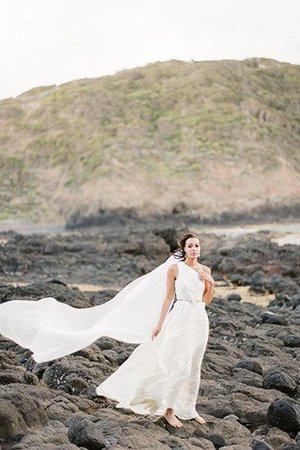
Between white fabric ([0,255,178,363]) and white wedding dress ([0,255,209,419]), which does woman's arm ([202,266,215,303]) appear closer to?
white wedding dress ([0,255,209,419])

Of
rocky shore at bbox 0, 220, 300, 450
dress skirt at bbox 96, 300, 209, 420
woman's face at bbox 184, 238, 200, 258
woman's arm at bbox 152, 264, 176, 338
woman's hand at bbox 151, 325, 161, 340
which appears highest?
woman's face at bbox 184, 238, 200, 258

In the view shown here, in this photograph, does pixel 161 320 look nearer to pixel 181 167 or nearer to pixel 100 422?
pixel 100 422

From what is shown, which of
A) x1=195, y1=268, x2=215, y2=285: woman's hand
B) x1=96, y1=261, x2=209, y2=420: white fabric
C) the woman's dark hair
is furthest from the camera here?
the woman's dark hair

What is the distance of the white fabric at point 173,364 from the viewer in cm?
698

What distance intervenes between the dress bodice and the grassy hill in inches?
2852

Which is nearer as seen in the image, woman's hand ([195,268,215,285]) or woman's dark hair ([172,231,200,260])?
woman's hand ([195,268,215,285])

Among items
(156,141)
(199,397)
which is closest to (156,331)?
(199,397)

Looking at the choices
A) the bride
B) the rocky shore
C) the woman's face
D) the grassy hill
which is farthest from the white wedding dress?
the grassy hill

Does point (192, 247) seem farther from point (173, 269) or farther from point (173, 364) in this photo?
point (173, 364)

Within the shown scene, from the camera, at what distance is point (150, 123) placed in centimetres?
10425

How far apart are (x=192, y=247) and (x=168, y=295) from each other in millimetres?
479

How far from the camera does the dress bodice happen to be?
705 cm

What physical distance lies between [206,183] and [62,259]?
190 ft

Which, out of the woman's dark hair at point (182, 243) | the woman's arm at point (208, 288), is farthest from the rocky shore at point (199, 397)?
the woman's dark hair at point (182, 243)
